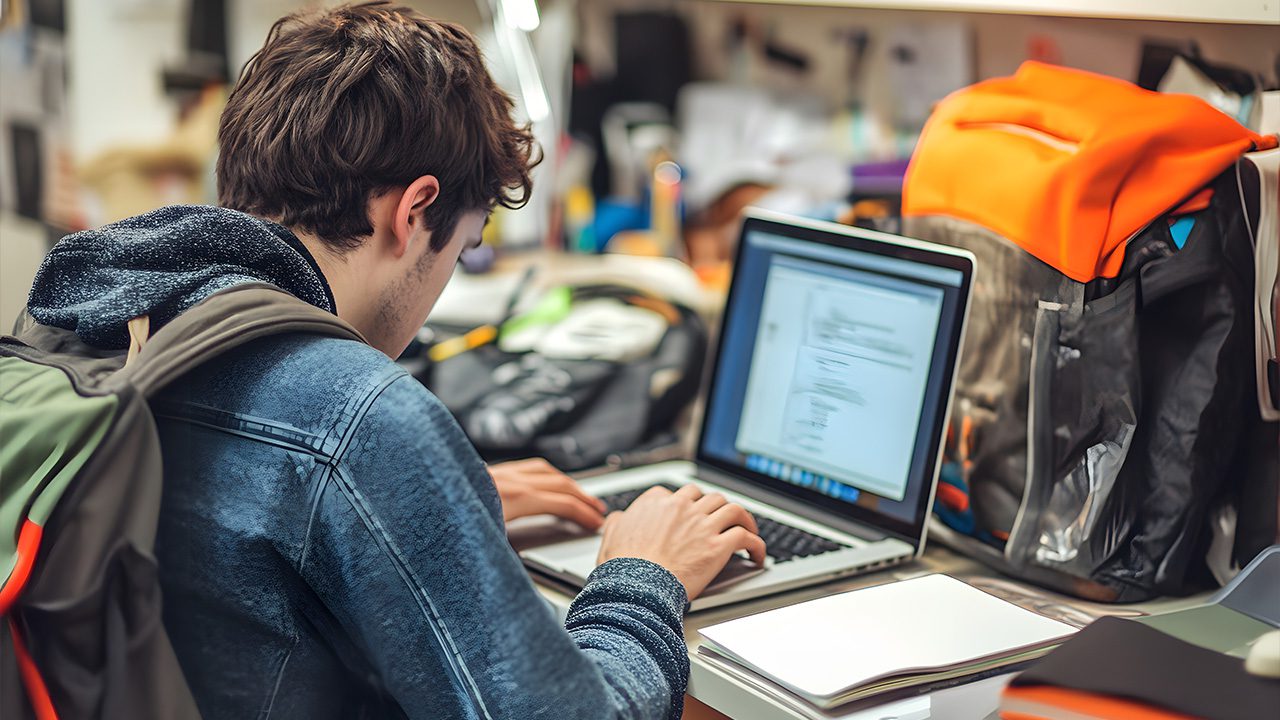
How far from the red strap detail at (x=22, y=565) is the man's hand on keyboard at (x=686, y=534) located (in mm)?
463

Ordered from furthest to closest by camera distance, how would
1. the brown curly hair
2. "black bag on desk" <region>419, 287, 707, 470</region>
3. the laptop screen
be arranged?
"black bag on desk" <region>419, 287, 707, 470</region> → the laptop screen → the brown curly hair

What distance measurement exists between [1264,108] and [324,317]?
0.90 meters

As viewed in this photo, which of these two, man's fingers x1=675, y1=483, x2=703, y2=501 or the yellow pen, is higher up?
man's fingers x1=675, y1=483, x2=703, y2=501

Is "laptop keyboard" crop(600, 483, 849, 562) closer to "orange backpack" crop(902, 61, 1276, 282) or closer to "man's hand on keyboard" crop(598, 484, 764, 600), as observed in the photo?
"man's hand on keyboard" crop(598, 484, 764, 600)

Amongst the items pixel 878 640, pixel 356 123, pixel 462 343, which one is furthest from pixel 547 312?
pixel 878 640

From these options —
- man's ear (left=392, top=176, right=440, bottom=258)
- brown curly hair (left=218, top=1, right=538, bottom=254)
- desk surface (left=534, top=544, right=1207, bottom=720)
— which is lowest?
desk surface (left=534, top=544, right=1207, bottom=720)

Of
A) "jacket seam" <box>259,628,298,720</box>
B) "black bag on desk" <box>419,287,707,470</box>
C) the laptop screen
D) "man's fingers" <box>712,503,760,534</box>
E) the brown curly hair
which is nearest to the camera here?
"jacket seam" <box>259,628,298,720</box>

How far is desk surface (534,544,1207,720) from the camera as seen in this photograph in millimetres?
863

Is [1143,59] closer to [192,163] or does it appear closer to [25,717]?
[25,717]

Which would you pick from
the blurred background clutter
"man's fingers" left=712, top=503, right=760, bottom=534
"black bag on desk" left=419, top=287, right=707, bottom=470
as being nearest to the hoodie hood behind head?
the blurred background clutter

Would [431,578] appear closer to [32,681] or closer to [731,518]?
[32,681]

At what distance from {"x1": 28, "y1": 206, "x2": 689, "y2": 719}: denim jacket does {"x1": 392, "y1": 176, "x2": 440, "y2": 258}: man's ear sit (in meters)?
0.17

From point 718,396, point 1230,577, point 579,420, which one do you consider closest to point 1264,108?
point 1230,577

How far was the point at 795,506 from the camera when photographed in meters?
1.27
